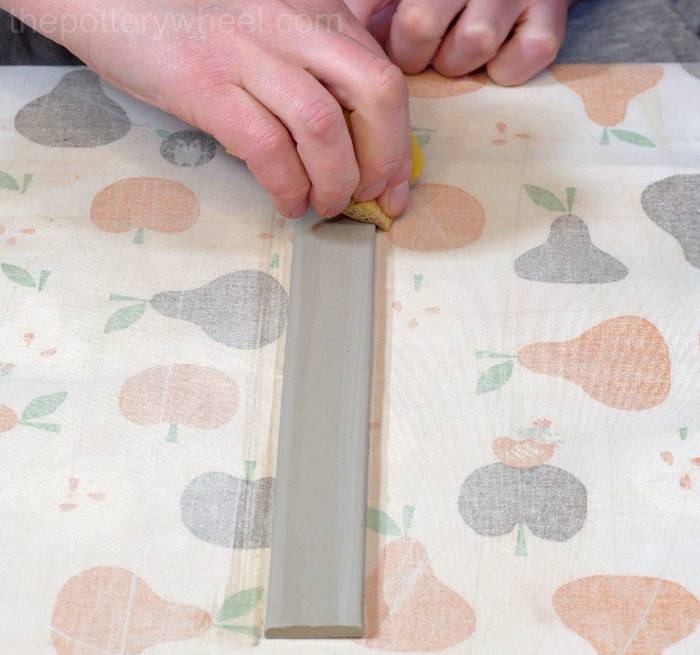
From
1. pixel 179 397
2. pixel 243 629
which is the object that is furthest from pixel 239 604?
pixel 179 397

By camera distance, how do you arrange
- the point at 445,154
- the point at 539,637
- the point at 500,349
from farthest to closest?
the point at 445,154 < the point at 500,349 < the point at 539,637

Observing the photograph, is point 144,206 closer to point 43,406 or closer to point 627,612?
point 43,406

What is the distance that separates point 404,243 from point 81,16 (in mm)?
285

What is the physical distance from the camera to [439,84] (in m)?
0.72

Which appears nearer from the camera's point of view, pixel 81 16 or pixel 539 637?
pixel 539 637

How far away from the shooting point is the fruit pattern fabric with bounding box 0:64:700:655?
0.46m

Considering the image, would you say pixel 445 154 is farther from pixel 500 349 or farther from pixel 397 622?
pixel 397 622

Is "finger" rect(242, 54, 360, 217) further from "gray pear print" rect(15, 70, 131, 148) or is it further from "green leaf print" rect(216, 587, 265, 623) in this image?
"green leaf print" rect(216, 587, 265, 623)

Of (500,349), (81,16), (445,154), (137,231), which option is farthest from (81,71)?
(500,349)

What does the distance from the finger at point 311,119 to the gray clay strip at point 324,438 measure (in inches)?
1.9

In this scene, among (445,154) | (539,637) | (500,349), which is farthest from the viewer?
(445,154)

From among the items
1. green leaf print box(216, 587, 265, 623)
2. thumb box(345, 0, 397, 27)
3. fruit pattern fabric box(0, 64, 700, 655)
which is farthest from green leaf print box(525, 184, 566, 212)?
green leaf print box(216, 587, 265, 623)

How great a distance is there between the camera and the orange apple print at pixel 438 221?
0.61 metres

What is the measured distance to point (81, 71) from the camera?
2.38 ft
